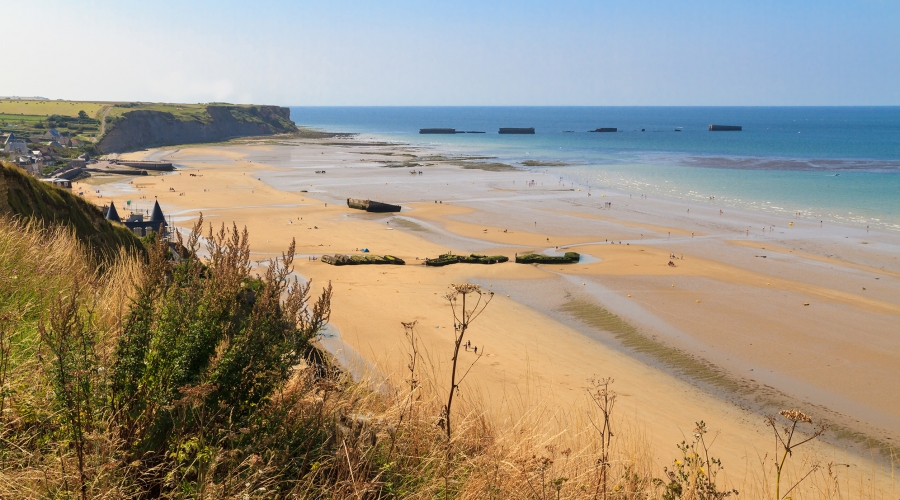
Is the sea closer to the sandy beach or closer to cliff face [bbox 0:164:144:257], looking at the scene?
the sandy beach

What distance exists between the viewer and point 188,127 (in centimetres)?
12319

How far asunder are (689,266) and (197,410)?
2736cm

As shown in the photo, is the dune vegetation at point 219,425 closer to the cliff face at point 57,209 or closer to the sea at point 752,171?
the cliff face at point 57,209

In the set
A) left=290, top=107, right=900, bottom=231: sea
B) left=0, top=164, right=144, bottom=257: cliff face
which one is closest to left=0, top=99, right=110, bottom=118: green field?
left=290, top=107, right=900, bottom=231: sea

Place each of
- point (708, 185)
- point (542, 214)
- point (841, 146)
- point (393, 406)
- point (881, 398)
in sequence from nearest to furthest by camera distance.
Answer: point (393, 406), point (881, 398), point (542, 214), point (708, 185), point (841, 146)

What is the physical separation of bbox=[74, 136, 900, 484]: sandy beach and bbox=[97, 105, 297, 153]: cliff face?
180 ft

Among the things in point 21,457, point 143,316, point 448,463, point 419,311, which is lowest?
point 419,311

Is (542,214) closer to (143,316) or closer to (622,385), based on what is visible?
(622,385)

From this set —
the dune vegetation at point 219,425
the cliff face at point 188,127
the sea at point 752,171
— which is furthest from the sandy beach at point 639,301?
the cliff face at point 188,127

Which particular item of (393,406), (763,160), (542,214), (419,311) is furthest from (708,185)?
(393,406)

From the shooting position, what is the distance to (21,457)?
161 inches

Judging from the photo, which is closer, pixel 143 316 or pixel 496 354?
pixel 143 316

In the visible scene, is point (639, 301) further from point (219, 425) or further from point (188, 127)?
point (188, 127)

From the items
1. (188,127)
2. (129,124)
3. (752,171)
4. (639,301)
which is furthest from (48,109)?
(639,301)
